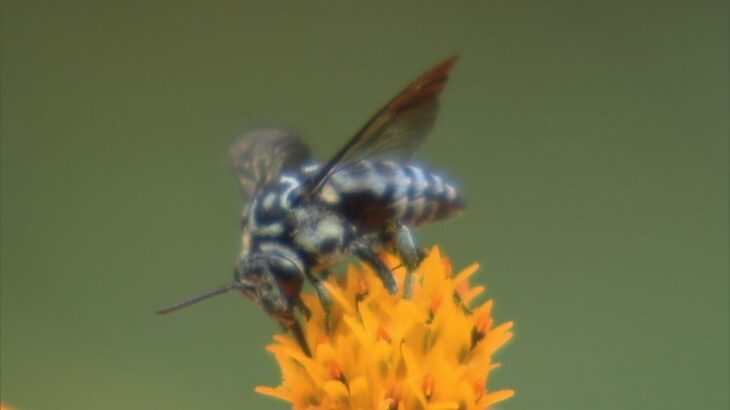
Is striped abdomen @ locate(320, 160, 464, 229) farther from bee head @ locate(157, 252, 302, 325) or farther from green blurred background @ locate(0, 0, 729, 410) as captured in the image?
green blurred background @ locate(0, 0, 729, 410)

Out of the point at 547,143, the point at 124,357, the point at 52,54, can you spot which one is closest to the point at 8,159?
the point at 52,54

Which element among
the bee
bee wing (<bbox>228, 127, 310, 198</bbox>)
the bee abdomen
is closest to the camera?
the bee

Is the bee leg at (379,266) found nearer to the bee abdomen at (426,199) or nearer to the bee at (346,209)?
the bee at (346,209)

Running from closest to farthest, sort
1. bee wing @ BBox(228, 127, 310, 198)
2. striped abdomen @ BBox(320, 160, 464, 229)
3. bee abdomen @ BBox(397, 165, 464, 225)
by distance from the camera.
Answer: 1. striped abdomen @ BBox(320, 160, 464, 229)
2. bee abdomen @ BBox(397, 165, 464, 225)
3. bee wing @ BBox(228, 127, 310, 198)

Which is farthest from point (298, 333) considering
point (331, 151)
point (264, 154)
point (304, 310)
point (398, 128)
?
point (331, 151)

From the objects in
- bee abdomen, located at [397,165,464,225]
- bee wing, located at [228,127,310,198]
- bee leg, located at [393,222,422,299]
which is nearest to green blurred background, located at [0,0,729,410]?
bee wing, located at [228,127,310,198]

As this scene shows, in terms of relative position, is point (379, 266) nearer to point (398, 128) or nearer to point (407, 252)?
→ point (407, 252)

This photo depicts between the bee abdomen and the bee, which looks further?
the bee abdomen
